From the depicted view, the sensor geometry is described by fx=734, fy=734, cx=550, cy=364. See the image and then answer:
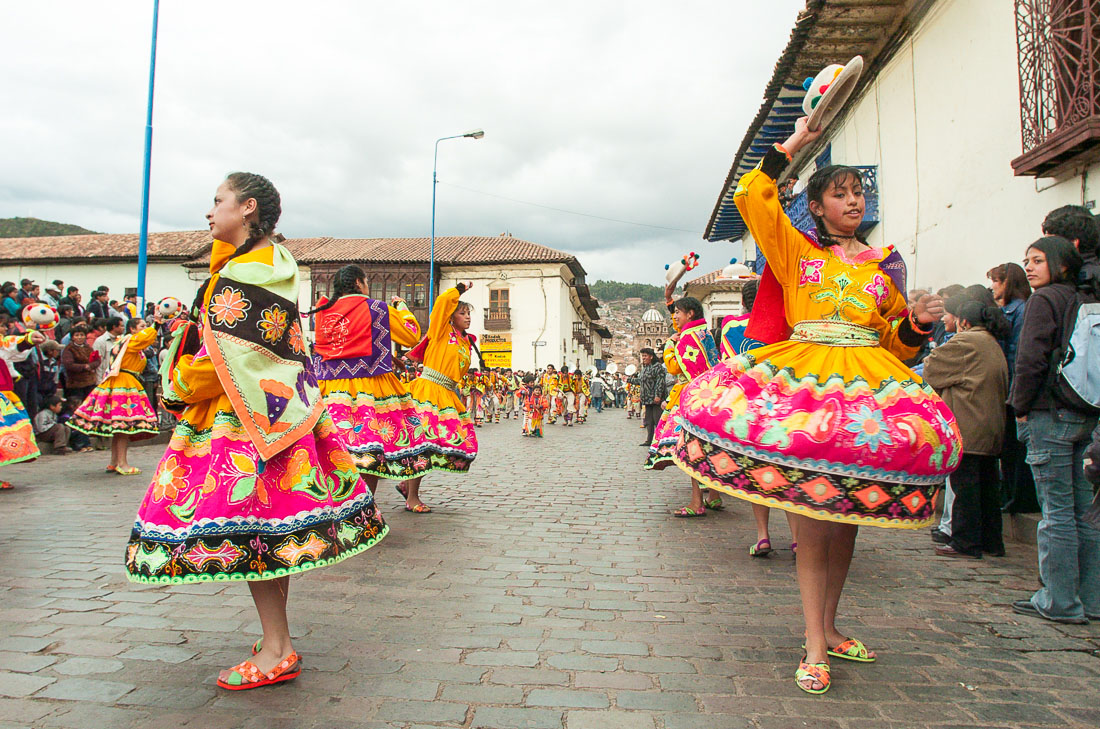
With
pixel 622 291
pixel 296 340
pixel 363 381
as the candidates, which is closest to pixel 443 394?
pixel 363 381

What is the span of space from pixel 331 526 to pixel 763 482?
1.65 metres

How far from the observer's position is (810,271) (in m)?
2.98

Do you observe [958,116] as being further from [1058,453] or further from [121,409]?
[121,409]

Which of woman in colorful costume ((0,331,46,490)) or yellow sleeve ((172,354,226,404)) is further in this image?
woman in colorful costume ((0,331,46,490))

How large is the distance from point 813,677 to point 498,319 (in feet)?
140

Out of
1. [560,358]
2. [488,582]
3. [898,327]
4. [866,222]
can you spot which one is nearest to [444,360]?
[488,582]

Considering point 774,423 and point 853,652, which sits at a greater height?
point 774,423

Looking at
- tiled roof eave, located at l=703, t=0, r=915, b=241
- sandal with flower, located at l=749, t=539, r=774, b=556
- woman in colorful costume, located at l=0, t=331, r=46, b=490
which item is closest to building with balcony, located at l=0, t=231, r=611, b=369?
tiled roof eave, located at l=703, t=0, r=915, b=241

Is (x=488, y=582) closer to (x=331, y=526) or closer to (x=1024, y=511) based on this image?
(x=331, y=526)

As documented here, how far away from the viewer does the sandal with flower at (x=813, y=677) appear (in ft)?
9.00

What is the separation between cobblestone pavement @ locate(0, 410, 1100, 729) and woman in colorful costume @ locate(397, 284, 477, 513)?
2.30 ft

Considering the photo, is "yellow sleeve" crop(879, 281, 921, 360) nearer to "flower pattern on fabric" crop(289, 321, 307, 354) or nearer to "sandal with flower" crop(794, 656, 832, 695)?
"sandal with flower" crop(794, 656, 832, 695)

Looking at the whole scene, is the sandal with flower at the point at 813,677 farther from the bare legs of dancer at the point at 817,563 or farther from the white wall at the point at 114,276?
the white wall at the point at 114,276

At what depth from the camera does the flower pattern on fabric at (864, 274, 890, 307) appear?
294 centimetres
